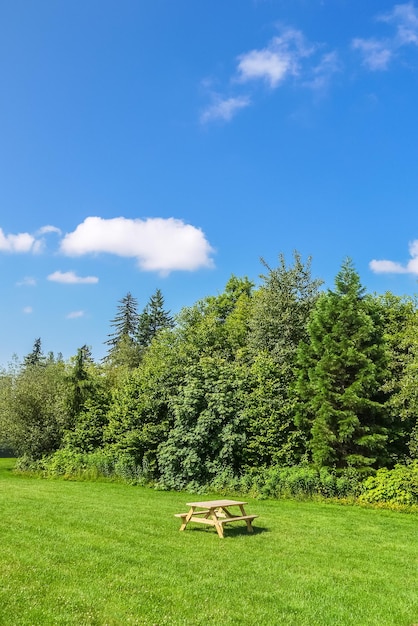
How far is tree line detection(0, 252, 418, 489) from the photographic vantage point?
17547mm

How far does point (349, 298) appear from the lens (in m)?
18.7

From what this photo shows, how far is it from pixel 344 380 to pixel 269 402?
301 centimetres

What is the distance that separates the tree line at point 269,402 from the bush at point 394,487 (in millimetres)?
793

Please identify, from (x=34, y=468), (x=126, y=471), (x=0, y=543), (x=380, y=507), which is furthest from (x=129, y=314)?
(x=0, y=543)

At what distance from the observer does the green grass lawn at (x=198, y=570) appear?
5676 millimetres

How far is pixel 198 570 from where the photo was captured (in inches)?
291

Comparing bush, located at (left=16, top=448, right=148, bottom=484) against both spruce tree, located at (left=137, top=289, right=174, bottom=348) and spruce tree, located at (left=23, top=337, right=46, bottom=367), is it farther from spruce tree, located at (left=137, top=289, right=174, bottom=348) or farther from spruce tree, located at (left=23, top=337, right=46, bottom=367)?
spruce tree, located at (left=23, top=337, right=46, bottom=367)

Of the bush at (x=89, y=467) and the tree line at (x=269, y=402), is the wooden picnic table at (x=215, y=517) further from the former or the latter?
the bush at (x=89, y=467)

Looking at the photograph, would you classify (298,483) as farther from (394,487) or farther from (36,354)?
(36,354)

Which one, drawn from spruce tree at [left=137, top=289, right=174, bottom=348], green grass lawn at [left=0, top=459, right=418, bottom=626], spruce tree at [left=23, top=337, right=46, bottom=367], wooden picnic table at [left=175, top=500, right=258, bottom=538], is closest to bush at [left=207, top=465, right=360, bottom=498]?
green grass lawn at [left=0, top=459, right=418, bottom=626]

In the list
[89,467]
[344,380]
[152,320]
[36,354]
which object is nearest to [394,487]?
[344,380]

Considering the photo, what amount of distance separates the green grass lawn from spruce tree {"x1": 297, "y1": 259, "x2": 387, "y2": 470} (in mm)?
4396

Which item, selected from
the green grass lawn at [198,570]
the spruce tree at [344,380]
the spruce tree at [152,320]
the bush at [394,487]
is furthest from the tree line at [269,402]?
the spruce tree at [152,320]

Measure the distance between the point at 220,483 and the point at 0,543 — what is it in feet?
35.0
